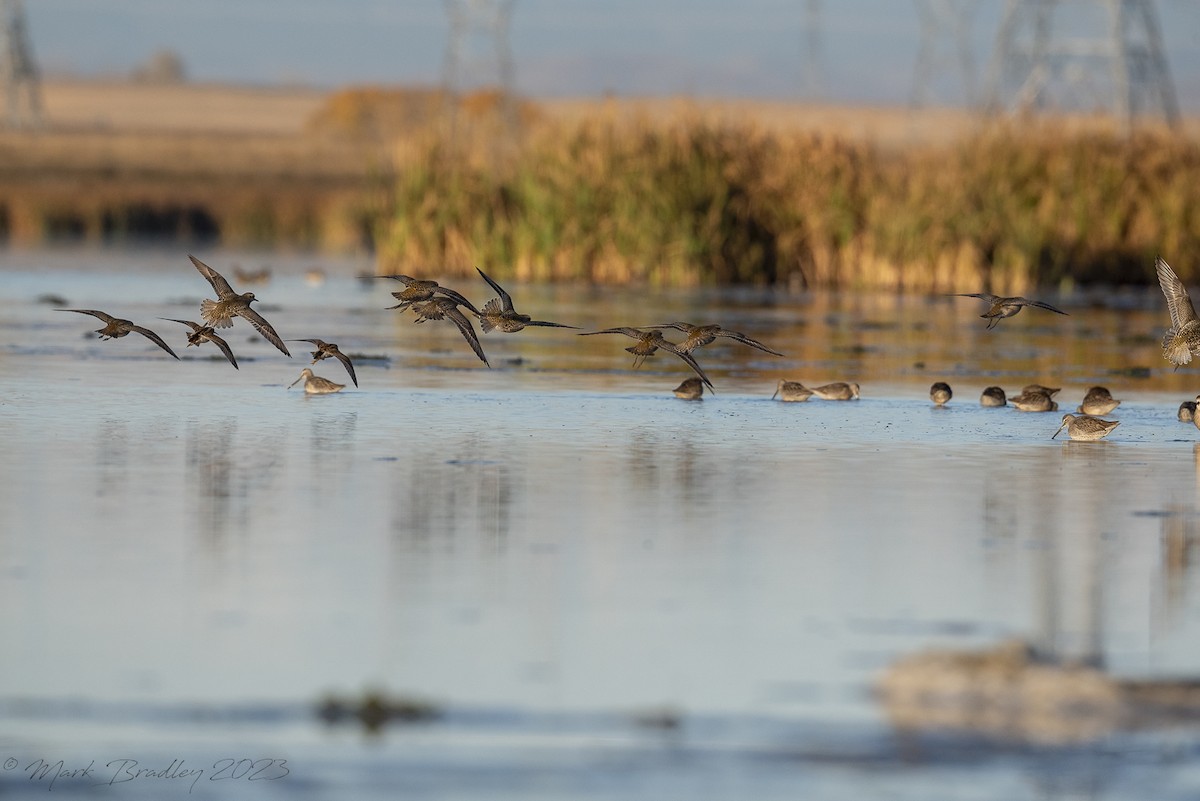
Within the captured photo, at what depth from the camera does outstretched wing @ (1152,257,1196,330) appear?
13633 millimetres

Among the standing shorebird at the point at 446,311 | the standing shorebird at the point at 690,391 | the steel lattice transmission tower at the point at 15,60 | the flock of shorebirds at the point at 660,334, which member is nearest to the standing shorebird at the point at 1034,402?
the flock of shorebirds at the point at 660,334

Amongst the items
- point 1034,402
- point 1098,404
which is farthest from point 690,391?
point 1098,404

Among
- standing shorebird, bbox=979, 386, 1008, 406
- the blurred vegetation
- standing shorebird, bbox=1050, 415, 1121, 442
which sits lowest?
standing shorebird, bbox=1050, 415, 1121, 442

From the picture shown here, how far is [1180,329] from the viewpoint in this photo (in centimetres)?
1343

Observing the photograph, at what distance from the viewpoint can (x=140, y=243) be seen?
42594mm

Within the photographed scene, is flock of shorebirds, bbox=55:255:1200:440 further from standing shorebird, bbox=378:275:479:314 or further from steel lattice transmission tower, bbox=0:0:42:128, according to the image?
steel lattice transmission tower, bbox=0:0:42:128

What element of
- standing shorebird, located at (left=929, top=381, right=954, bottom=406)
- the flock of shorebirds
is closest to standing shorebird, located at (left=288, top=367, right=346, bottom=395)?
the flock of shorebirds

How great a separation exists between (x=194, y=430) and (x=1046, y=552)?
5.35 m

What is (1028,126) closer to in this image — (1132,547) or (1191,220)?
(1191,220)

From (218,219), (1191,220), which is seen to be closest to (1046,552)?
(1191,220)

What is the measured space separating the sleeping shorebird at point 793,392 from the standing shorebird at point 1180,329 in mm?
2450

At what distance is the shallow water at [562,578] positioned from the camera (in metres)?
5.62

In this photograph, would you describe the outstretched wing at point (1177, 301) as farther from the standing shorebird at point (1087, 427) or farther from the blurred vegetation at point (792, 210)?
the blurred vegetation at point (792, 210)

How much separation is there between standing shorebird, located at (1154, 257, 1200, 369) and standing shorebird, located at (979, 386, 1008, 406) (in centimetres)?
136
